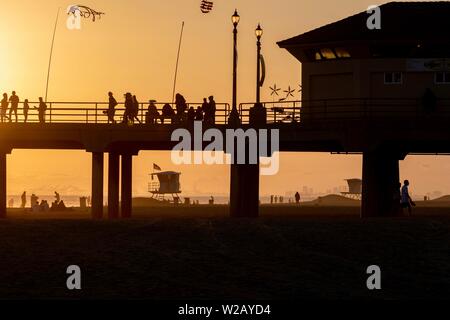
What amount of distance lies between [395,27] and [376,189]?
25.3 feet

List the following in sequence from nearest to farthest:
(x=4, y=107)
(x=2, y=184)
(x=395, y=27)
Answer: (x=395, y=27)
(x=4, y=107)
(x=2, y=184)

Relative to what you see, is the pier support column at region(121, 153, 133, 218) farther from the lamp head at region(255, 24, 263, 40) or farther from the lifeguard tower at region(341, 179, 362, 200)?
the lifeguard tower at region(341, 179, 362, 200)

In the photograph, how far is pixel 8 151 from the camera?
6122 cm

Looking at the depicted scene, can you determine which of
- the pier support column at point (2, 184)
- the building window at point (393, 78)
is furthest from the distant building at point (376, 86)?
the pier support column at point (2, 184)

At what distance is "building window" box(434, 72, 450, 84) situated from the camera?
5769 cm

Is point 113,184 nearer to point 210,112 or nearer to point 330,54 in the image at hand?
point 210,112

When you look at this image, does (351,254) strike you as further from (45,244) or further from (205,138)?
(205,138)

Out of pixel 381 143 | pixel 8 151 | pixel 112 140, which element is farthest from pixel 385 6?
pixel 8 151

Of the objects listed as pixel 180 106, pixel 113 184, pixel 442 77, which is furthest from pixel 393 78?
pixel 113 184

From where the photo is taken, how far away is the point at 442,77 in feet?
190

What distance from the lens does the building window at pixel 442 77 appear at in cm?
5769

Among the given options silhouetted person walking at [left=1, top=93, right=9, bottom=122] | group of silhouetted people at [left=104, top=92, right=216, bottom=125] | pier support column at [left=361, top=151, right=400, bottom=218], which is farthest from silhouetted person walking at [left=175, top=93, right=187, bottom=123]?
pier support column at [left=361, top=151, right=400, bottom=218]

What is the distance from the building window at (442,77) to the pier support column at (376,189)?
4114 mm
